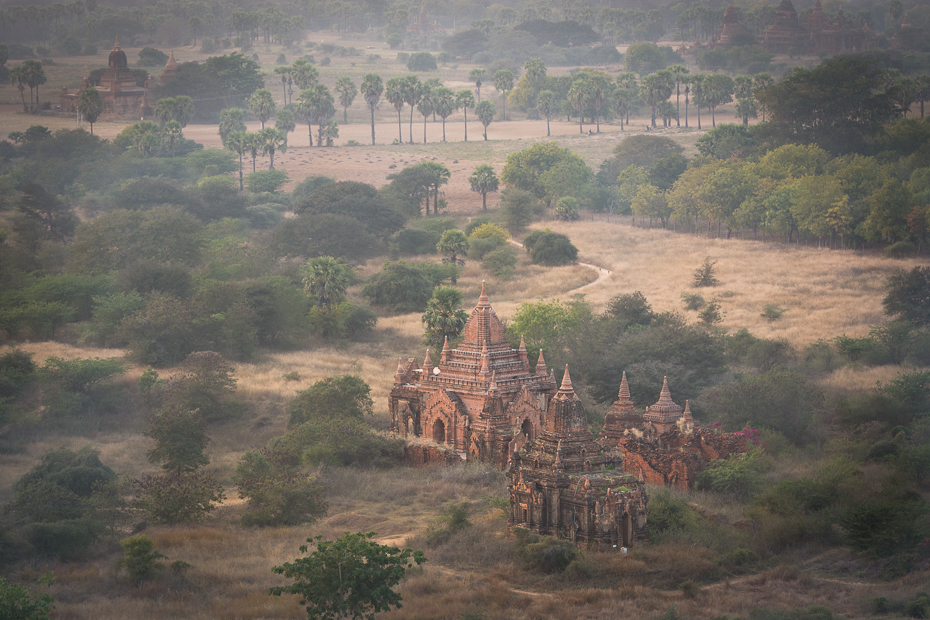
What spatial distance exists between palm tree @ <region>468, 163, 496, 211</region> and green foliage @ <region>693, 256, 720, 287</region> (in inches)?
1595

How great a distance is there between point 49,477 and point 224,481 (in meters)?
7.79

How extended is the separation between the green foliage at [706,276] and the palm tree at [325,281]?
2941 centimetres

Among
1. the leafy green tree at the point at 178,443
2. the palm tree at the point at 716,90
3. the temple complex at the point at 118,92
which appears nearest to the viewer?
the leafy green tree at the point at 178,443

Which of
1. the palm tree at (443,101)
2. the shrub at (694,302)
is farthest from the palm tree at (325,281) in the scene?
the palm tree at (443,101)

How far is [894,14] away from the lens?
635 ft

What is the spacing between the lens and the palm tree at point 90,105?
154 m

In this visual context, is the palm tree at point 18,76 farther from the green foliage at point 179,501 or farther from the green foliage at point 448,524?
the green foliage at point 448,524

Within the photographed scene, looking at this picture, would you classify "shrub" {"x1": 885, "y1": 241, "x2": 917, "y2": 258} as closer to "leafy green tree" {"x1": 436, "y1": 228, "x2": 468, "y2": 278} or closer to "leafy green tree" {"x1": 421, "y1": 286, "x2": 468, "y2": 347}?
"leafy green tree" {"x1": 436, "y1": 228, "x2": 468, "y2": 278}


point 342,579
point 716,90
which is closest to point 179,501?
point 342,579

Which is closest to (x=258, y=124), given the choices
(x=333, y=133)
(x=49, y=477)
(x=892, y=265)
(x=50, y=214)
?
(x=333, y=133)

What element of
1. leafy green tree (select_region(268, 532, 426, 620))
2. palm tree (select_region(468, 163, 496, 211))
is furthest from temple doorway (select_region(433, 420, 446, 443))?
palm tree (select_region(468, 163, 496, 211))

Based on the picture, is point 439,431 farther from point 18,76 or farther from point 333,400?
point 18,76

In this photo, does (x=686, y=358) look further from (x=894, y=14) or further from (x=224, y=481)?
(x=894, y=14)

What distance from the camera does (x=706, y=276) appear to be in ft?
308
